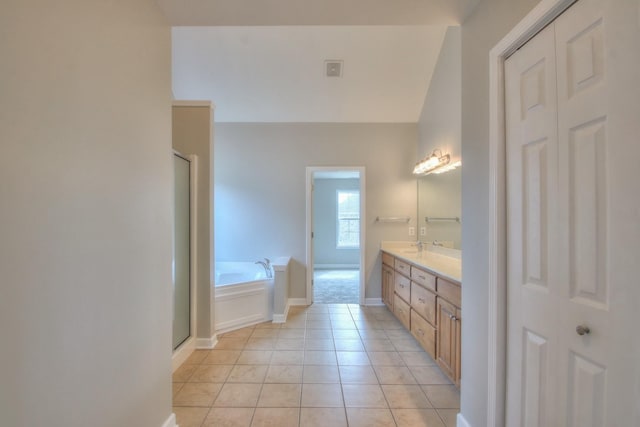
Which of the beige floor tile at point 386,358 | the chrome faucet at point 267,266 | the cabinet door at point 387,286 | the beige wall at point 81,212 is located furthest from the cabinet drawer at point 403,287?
the beige wall at point 81,212

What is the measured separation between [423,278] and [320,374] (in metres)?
1.18

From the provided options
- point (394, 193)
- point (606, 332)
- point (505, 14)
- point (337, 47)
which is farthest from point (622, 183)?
point (394, 193)

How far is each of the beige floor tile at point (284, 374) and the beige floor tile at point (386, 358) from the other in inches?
25.9

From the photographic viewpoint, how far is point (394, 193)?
13.2 feet

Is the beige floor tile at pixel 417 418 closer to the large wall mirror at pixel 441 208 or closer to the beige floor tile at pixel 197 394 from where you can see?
the beige floor tile at pixel 197 394

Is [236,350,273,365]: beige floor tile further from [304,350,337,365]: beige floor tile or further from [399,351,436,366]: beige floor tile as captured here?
[399,351,436,366]: beige floor tile

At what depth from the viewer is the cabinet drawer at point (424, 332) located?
226 centimetres

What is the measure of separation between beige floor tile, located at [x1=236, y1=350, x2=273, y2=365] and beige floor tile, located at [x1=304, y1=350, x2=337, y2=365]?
337 millimetres

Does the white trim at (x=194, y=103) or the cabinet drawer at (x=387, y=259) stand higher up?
the white trim at (x=194, y=103)

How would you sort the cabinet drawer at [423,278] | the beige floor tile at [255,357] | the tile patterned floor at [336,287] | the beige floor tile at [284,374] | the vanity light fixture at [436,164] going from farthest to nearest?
1. the tile patterned floor at [336,287]
2. the vanity light fixture at [436,164]
3. the beige floor tile at [255,357]
4. the cabinet drawer at [423,278]
5. the beige floor tile at [284,374]

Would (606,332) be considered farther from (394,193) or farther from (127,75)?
(394,193)

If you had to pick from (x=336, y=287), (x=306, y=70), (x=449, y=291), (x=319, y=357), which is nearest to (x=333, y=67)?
(x=306, y=70)

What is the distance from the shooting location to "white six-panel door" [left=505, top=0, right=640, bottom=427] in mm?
749

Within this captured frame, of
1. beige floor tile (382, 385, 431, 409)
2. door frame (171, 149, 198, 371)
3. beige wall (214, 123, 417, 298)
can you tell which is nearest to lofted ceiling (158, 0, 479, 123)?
beige wall (214, 123, 417, 298)
